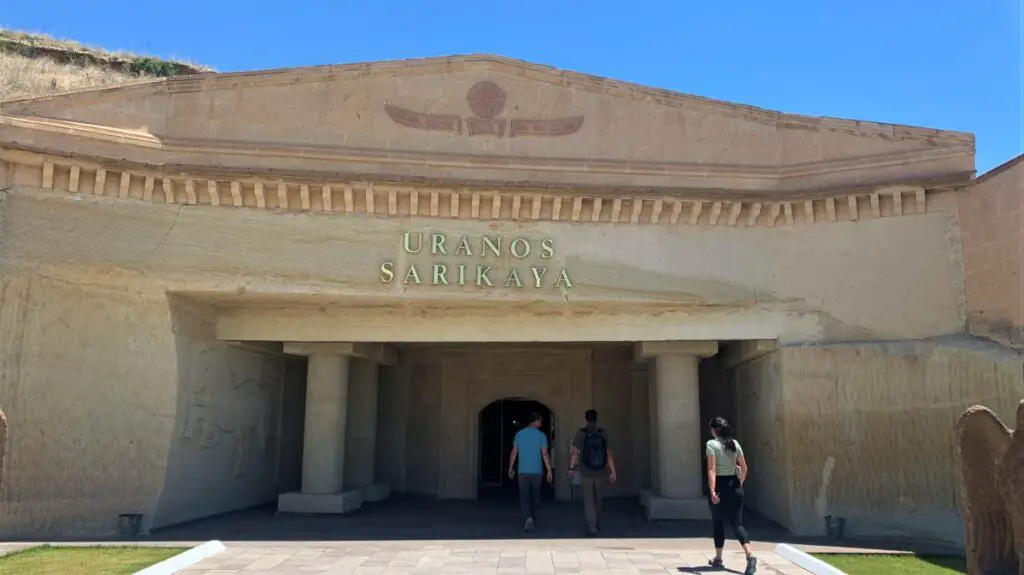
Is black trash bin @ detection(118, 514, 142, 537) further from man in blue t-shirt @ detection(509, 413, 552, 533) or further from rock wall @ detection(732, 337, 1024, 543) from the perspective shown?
rock wall @ detection(732, 337, 1024, 543)

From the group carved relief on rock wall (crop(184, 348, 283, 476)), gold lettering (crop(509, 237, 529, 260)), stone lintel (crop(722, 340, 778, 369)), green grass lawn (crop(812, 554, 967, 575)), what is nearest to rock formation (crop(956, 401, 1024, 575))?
green grass lawn (crop(812, 554, 967, 575))

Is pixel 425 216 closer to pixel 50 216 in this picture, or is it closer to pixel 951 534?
pixel 50 216

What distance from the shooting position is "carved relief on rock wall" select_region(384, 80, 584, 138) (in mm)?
11859

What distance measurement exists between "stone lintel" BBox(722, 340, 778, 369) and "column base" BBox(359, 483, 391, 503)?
7379mm

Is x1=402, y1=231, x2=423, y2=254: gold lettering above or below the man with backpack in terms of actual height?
above

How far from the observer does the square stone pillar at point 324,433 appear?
511 inches

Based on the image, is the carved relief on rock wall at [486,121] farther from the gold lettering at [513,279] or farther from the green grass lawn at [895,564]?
the green grass lawn at [895,564]

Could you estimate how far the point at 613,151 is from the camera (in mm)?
12062

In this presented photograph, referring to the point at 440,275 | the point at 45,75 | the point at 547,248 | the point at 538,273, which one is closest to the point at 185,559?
the point at 440,275

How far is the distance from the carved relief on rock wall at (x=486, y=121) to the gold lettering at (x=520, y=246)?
176cm

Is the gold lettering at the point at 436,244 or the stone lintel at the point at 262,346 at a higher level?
the gold lettering at the point at 436,244

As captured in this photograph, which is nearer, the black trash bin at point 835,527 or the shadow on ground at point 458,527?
the shadow on ground at point 458,527

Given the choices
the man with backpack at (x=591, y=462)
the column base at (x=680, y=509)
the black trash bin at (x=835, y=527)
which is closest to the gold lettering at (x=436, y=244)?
the man with backpack at (x=591, y=462)

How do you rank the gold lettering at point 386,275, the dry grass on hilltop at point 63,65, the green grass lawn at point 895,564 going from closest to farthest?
the green grass lawn at point 895,564 → the gold lettering at point 386,275 → the dry grass on hilltop at point 63,65
